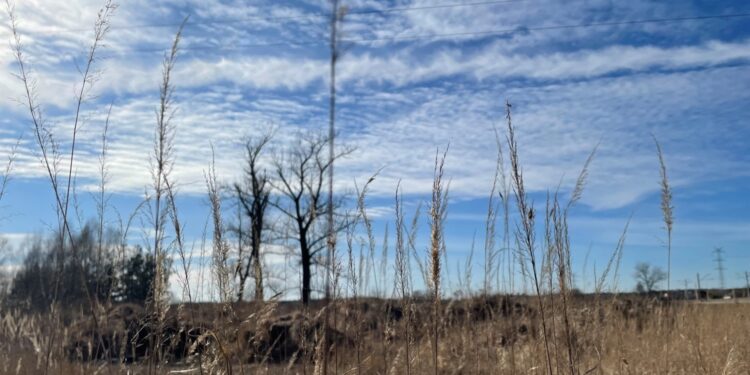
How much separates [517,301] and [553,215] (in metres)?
3.95

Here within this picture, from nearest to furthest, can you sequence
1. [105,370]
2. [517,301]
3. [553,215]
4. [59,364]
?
[553,215], [59,364], [105,370], [517,301]

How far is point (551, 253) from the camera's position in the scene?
266cm

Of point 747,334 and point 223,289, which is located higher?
point 223,289

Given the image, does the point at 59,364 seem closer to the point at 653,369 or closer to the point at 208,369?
the point at 208,369

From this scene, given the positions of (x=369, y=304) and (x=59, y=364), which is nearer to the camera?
(x=59, y=364)

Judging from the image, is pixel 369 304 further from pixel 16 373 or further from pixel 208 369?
pixel 208 369

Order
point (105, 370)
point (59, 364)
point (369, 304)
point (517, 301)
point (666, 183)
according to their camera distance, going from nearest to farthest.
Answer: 1. point (666, 183)
2. point (59, 364)
3. point (105, 370)
4. point (369, 304)
5. point (517, 301)

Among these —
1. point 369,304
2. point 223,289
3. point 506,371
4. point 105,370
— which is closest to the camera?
point 223,289

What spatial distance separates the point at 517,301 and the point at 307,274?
9.07 feet

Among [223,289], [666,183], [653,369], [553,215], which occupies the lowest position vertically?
[653,369]

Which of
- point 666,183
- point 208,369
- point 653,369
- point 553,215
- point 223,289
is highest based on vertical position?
point 666,183

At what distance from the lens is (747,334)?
599cm

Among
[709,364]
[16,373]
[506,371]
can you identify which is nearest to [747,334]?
[709,364]

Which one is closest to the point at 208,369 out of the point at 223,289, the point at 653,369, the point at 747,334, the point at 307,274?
the point at 223,289
